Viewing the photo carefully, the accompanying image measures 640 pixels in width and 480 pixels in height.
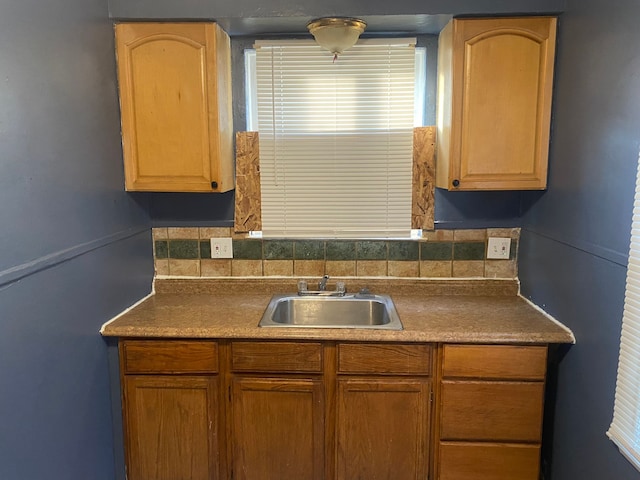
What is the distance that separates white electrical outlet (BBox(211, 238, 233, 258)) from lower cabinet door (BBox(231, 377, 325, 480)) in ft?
2.34

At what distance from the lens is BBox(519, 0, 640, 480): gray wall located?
1.54 meters

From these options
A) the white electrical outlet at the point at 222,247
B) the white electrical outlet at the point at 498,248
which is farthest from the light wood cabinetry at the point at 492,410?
the white electrical outlet at the point at 222,247

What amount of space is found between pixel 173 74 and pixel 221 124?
0.93 feet

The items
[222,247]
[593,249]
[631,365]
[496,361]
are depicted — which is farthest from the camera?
[222,247]

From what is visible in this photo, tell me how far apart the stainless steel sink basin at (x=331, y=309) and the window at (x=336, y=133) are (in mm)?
329

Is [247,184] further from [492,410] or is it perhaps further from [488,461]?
[488,461]

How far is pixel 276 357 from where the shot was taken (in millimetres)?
1951

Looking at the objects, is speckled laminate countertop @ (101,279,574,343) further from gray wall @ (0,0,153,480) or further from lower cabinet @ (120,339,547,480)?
gray wall @ (0,0,153,480)

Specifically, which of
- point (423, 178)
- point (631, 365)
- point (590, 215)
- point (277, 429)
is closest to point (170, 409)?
point (277, 429)

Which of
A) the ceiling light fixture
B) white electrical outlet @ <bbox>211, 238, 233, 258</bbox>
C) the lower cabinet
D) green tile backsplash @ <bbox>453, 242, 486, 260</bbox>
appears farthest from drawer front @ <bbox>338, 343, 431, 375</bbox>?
the ceiling light fixture

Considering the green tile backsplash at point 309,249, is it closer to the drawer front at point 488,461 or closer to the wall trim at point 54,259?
the wall trim at point 54,259

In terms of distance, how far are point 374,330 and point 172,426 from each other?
0.93 metres

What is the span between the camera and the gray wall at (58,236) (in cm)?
138

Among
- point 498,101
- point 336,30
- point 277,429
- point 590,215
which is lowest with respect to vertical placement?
point 277,429
